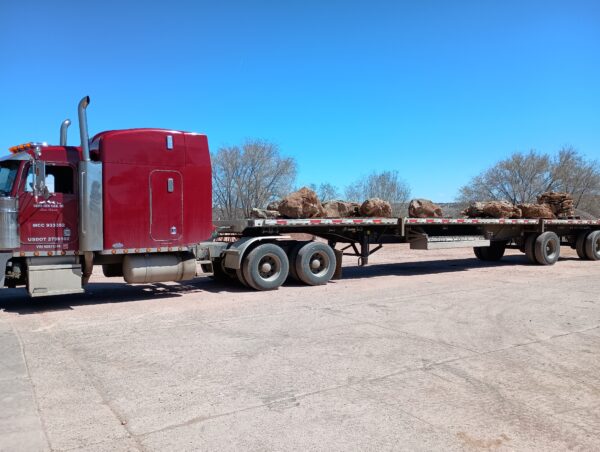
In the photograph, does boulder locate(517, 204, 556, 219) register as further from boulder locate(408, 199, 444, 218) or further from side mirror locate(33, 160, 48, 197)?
side mirror locate(33, 160, 48, 197)

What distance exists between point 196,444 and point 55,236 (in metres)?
6.77

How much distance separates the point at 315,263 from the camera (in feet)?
40.2

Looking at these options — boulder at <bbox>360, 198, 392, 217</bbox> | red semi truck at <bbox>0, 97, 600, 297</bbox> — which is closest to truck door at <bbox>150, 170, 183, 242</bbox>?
red semi truck at <bbox>0, 97, 600, 297</bbox>

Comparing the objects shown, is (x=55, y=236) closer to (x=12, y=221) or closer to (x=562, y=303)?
(x=12, y=221)

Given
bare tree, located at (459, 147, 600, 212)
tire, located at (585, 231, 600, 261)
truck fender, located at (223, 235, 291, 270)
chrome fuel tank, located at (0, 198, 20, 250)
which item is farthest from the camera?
bare tree, located at (459, 147, 600, 212)

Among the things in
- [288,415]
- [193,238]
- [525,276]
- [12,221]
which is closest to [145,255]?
[193,238]

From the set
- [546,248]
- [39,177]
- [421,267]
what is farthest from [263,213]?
[546,248]

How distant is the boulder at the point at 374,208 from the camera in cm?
A: 1347

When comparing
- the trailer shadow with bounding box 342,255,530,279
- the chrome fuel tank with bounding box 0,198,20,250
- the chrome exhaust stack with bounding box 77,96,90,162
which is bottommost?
the trailer shadow with bounding box 342,255,530,279

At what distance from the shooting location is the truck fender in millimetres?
11008

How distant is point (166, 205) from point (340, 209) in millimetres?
5136

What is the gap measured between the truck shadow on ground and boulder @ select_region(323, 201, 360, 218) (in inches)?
75.0

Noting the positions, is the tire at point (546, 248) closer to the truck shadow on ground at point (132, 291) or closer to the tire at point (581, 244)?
the tire at point (581, 244)

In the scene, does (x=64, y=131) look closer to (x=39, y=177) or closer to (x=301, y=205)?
(x=39, y=177)
